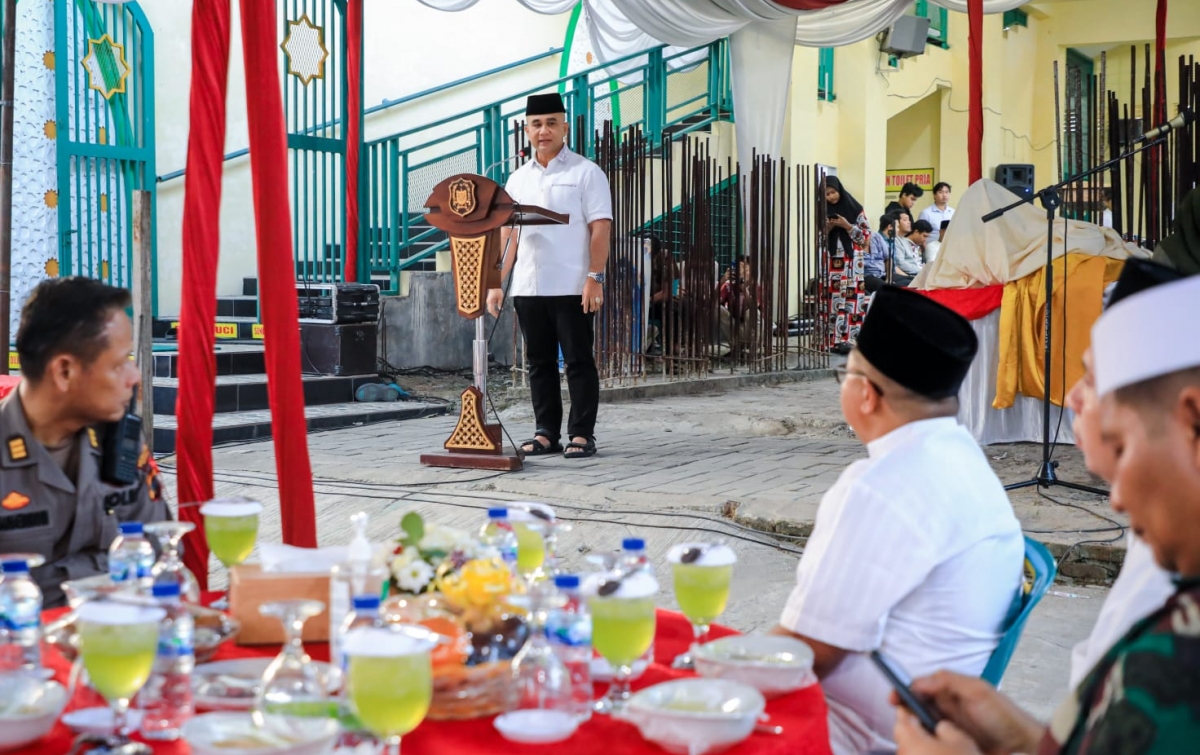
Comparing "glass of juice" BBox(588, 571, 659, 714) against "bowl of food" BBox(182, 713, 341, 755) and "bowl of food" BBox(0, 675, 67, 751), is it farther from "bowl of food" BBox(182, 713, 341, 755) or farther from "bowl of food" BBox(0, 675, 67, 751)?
"bowl of food" BBox(0, 675, 67, 751)

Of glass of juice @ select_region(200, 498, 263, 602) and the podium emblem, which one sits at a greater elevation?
the podium emblem

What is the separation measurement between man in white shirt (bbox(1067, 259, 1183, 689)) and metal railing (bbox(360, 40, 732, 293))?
8.04 m

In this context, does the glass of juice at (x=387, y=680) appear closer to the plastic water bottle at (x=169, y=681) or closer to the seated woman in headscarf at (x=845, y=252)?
the plastic water bottle at (x=169, y=681)

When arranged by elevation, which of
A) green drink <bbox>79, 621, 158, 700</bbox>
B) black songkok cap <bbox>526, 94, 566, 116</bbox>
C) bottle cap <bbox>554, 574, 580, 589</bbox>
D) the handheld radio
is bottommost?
green drink <bbox>79, 621, 158, 700</bbox>

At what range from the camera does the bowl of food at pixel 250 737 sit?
139 cm

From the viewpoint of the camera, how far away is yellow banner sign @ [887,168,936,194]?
1716 cm

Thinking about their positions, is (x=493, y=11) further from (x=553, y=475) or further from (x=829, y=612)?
(x=829, y=612)

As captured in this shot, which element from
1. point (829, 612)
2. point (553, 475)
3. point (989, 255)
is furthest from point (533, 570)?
point (989, 255)

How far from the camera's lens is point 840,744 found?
2117 millimetres

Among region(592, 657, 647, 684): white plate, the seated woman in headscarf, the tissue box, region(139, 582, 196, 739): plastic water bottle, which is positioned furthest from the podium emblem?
the seated woman in headscarf

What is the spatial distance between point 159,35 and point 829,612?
9.32m

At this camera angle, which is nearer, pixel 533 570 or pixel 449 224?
pixel 533 570

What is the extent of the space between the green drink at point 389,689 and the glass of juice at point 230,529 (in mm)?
859

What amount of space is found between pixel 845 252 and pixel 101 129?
6280 mm
